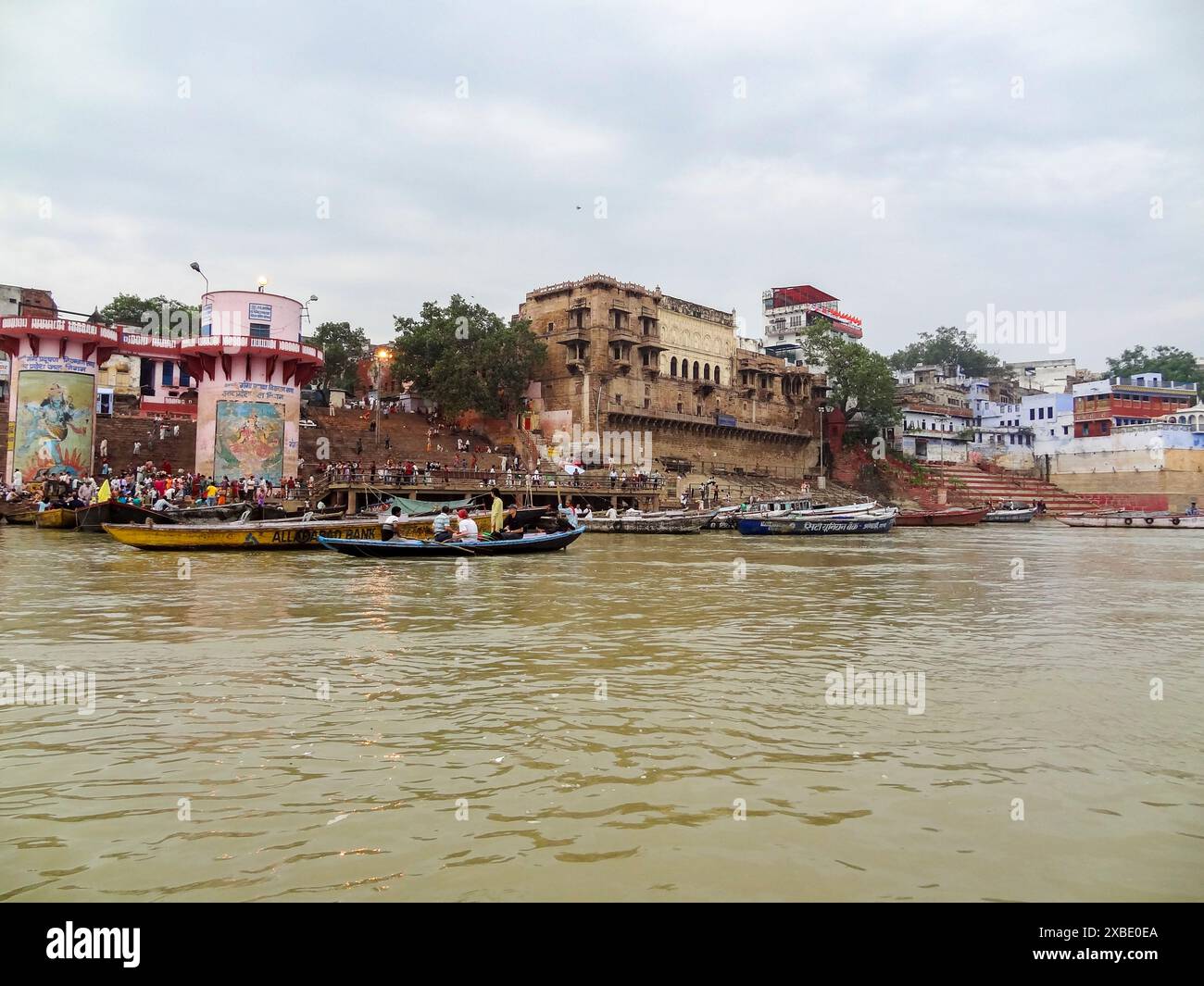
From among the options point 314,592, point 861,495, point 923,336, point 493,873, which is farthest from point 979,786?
point 923,336

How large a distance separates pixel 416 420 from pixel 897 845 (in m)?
49.7

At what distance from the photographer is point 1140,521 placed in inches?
2201

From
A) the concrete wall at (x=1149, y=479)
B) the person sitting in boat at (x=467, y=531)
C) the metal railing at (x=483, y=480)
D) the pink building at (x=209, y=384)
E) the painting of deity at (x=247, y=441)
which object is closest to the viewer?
the person sitting in boat at (x=467, y=531)

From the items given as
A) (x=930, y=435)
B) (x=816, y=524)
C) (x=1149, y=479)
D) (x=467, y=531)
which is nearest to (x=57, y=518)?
(x=467, y=531)

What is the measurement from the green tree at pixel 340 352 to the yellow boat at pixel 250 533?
34.1 metres

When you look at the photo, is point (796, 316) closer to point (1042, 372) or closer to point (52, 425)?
point (1042, 372)

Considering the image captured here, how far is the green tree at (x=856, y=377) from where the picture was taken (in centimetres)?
6512

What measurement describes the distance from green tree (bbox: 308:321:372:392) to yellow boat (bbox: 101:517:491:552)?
3408cm

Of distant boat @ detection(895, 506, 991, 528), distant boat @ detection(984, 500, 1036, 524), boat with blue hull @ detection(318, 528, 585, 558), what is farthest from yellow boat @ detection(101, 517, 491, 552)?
distant boat @ detection(984, 500, 1036, 524)

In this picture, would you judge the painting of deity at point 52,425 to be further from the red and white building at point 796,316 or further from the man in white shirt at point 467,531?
the red and white building at point 796,316

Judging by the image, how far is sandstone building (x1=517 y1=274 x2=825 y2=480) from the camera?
5609 cm

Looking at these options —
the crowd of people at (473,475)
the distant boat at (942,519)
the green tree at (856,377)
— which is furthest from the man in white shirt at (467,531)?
the green tree at (856,377)

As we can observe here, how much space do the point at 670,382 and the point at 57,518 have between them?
38.7m
